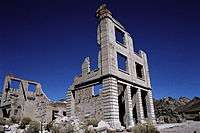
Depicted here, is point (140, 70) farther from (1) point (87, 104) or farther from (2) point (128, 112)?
(1) point (87, 104)

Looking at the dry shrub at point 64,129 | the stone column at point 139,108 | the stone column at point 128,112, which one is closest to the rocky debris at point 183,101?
the stone column at point 139,108

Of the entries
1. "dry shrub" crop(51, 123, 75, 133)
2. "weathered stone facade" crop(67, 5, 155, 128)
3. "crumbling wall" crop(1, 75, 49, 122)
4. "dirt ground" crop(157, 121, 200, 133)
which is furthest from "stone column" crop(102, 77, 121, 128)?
"crumbling wall" crop(1, 75, 49, 122)

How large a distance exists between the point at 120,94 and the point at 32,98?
1506 centimetres

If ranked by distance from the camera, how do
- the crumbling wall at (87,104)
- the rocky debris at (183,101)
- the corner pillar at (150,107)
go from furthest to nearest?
the rocky debris at (183,101)
the corner pillar at (150,107)
the crumbling wall at (87,104)

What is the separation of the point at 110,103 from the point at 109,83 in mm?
1734

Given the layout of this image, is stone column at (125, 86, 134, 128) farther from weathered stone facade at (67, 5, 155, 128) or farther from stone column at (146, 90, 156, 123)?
stone column at (146, 90, 156, 123)

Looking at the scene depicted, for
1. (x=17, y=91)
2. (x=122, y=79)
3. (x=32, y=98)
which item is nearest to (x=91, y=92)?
(x=122, y=79)

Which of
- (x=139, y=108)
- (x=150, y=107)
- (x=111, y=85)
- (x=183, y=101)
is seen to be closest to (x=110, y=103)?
(x=111, y=85)

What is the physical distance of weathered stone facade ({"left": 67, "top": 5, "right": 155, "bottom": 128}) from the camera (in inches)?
710

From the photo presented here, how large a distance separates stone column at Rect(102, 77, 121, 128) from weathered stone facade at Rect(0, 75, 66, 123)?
1169 centimetres

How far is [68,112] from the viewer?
21.6 meters

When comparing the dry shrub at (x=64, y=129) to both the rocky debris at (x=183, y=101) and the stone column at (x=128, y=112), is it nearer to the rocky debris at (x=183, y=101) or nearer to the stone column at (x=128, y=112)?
the stone column at (x=128, y=112)

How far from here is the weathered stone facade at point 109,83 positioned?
18.0m

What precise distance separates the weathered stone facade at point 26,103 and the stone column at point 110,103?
11.7 m
